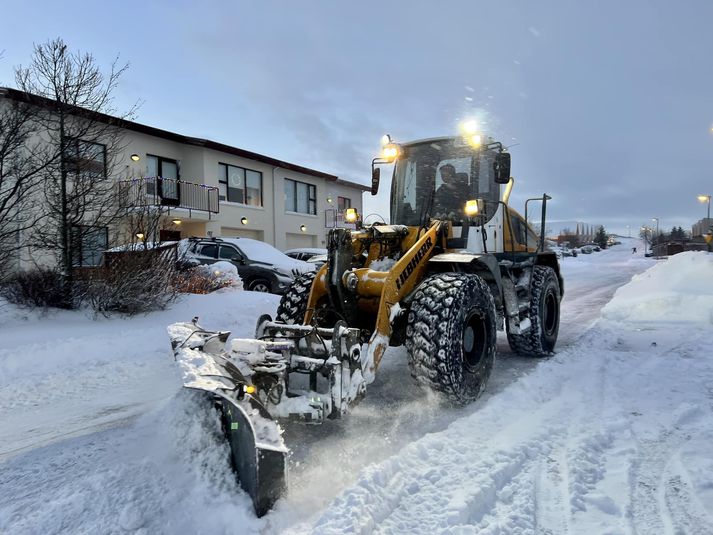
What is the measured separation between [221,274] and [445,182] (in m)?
6.48

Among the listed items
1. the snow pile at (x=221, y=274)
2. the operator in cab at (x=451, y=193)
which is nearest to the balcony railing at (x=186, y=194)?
the snow pile at (x=221, y=274)

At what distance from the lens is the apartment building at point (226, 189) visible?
720 inches

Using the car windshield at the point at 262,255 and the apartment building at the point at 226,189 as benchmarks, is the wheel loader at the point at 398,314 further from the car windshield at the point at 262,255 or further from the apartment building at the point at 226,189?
the apartment building at the point at 226,189

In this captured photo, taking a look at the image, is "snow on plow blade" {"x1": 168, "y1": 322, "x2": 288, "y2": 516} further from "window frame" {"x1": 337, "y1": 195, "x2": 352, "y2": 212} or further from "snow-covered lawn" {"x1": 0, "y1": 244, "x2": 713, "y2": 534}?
"window frame" {"x1": 337, "y1": 195, "x2": 352, "y2": 212}

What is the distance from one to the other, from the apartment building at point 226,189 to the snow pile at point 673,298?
13.0 meters

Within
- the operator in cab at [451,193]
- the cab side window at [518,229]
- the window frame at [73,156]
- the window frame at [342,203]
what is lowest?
the cab side window at [518,229]

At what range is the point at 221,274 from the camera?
10.7m

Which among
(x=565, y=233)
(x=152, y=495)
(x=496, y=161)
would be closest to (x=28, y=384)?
(x=152, y=495)

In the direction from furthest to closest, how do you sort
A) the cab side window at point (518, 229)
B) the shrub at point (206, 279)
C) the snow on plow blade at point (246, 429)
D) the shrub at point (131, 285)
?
1. the shrub at point (206, 279)
2. the shrub at point (131, 285)
3. the cab side window at point (518, 229)
4. the snow on plow blade at point (246, 429)

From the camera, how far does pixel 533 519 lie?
266 centimetres

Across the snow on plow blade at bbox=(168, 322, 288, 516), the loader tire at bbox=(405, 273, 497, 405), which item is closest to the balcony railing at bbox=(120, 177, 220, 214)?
the loader tire at bbox=(405, 273, 497, 405)

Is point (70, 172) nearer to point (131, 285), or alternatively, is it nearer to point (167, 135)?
point (131, 285)

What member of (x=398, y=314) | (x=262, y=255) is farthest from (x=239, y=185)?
(x=398, y=314)

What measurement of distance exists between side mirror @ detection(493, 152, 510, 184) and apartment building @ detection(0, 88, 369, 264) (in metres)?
12.5
